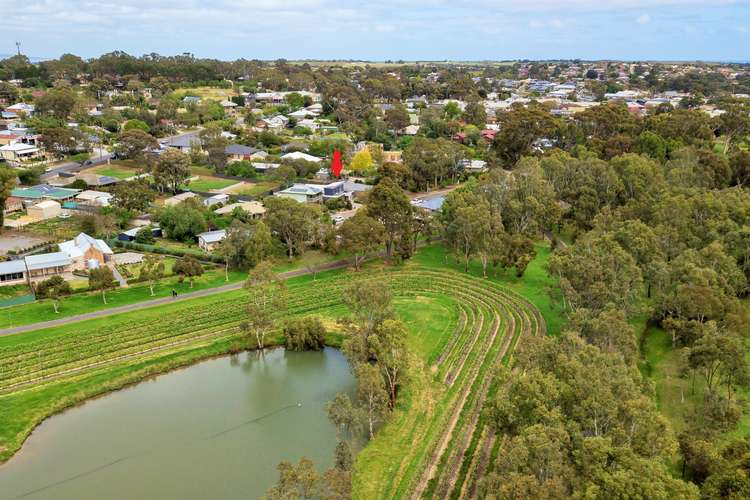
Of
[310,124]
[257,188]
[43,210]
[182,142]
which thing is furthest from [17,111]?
[257,188]

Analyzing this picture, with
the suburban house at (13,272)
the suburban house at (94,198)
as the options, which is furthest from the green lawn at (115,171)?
the suburban house at (13,272)

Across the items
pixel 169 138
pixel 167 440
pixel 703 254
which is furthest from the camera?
pixel 169 138

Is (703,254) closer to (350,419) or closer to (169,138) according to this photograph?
(350,419)

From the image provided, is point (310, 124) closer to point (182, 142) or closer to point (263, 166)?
point (182, 142)

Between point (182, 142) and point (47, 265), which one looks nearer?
point (47, 265)

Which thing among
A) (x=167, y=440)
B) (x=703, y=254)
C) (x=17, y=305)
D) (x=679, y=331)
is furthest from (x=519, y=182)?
(x=17, y=305)

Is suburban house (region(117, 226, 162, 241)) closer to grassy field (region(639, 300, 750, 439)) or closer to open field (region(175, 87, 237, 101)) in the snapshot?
grassy field (region(639, 300, 750, 439))
